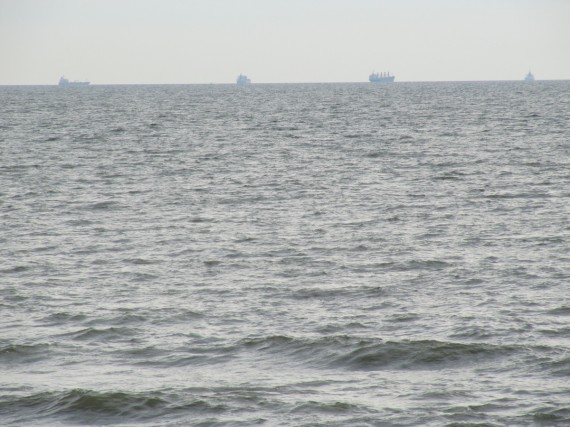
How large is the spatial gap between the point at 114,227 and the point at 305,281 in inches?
347

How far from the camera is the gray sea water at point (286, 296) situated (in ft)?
43.3

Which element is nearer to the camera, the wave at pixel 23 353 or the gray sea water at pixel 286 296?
the gray sea water at pixel 286 296

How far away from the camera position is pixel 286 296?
758 inches

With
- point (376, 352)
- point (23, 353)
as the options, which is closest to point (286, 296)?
point (376, 352)

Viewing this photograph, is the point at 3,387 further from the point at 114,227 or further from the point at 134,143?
the point at 134,143

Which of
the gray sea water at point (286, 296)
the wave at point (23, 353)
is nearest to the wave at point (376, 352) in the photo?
the gray sea water at point (286, 296)

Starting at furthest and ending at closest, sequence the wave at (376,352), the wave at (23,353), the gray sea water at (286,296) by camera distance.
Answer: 1. the wave at (23,353)
2. the wave at (376,352)
3. the gray sea water at (286,296)

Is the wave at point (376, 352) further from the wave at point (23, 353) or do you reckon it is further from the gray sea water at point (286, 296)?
the wave at point (23, 353)

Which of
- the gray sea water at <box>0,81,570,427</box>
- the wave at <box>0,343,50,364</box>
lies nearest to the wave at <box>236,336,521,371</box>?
the gray sea water at <box>0,81,570,427</box>

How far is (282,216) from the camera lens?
29.8 meters

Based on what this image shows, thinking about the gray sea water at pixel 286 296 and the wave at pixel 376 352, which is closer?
the gray sea water at pixel 286 296

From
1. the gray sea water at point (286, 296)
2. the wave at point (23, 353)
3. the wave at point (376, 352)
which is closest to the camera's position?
the gray sea water at point (286, 296)

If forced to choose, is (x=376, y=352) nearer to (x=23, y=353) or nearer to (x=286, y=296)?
(x=286, y=296)

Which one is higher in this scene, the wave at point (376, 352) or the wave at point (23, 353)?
the wave at point (376, 352)
